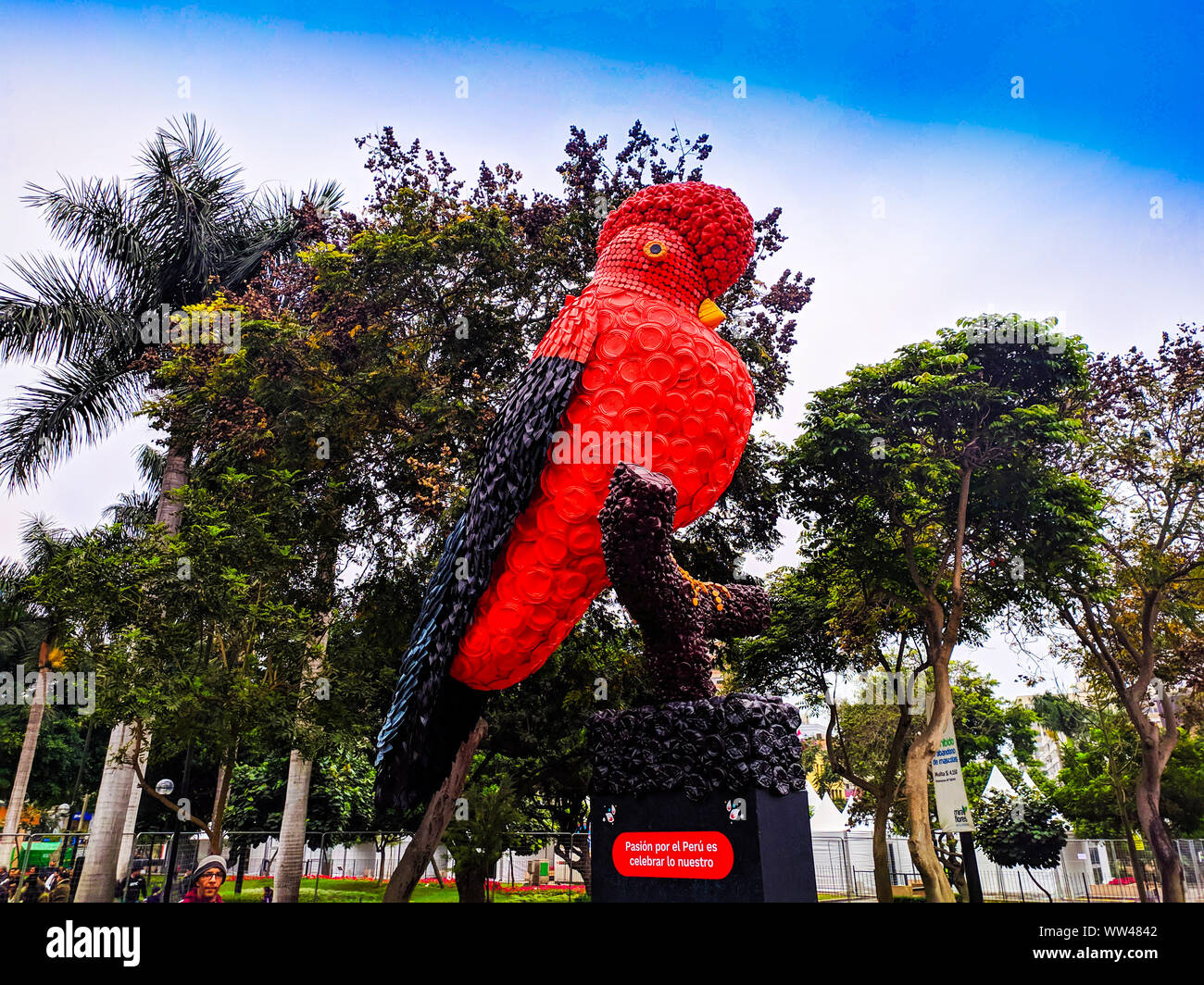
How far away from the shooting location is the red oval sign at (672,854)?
4.43m

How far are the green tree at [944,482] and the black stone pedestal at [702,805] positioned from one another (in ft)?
31.9

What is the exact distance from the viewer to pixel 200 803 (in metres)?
26.9

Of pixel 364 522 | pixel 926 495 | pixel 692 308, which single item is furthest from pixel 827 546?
pixel 692 308

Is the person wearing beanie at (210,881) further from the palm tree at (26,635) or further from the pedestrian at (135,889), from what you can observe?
the palm tree at (26,635)

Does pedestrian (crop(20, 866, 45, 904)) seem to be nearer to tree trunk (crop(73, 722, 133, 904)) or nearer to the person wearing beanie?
tree trunk (crop(73, 722, 133, 904))

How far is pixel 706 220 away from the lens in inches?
218

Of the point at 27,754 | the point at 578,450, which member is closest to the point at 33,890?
the point at 27,754

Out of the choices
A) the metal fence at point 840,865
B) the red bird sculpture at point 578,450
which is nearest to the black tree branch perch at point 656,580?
the red bird sculpture at point 578,450

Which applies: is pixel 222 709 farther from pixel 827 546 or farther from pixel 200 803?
pixel 200 803

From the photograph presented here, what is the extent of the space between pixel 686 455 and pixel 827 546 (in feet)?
37.8

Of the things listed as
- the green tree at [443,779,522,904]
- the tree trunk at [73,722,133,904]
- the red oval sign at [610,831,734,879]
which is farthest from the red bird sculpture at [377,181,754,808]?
the tree trunk at [73,722,133,904]
